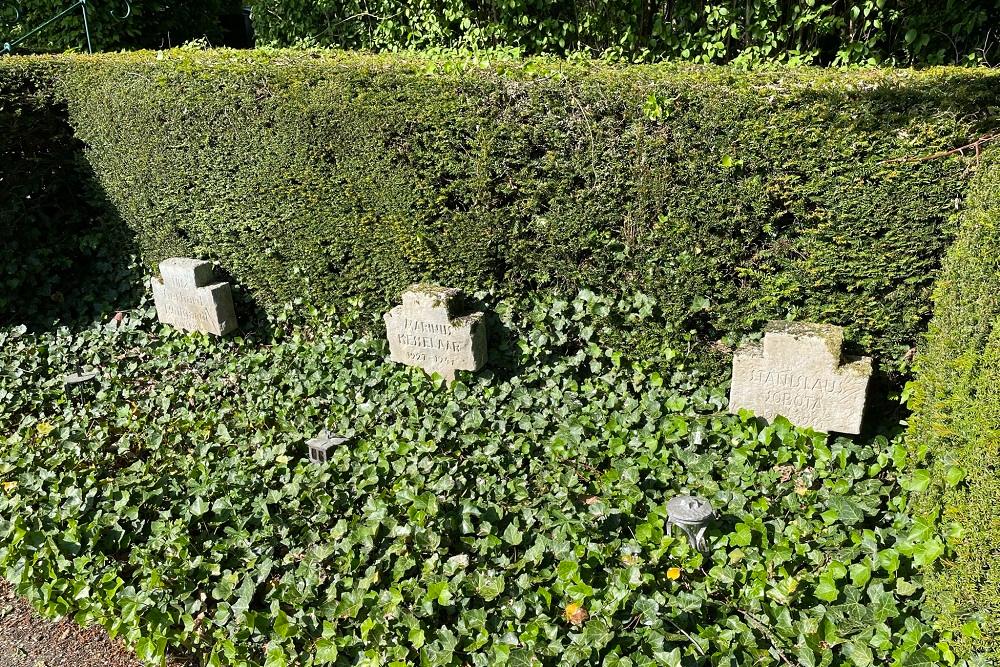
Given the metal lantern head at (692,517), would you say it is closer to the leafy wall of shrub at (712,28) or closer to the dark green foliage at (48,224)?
the leafy wall of shrub at (712,28)

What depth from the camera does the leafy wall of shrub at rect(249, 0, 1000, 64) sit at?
498 centimetres

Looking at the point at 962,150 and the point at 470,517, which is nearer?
the point at 962,150

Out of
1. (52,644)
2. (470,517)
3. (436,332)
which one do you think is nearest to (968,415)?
(470,517)

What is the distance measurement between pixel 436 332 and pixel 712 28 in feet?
10.1

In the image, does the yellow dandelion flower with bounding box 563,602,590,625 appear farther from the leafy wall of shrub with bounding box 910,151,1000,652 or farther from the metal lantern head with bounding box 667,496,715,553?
the leafy wall of shrub with bounding box 910,151,1000,652

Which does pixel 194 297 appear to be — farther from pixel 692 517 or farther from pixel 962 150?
pixel 962 150

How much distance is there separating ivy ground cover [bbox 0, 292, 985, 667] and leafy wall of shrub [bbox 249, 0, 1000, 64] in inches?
97.2

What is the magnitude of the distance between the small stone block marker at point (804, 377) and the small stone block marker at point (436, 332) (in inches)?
60.0

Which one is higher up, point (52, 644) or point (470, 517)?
point (470, 517)

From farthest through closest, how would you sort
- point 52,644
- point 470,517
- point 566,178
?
point 566,178 < point 470,517 < point 52,644

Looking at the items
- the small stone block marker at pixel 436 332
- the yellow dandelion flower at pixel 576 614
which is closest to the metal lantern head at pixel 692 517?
the yellow dandelion flower at pixel 576 614

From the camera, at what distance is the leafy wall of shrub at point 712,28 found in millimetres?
4984

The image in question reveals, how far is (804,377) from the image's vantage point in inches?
Result: 152

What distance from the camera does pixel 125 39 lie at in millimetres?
9422
